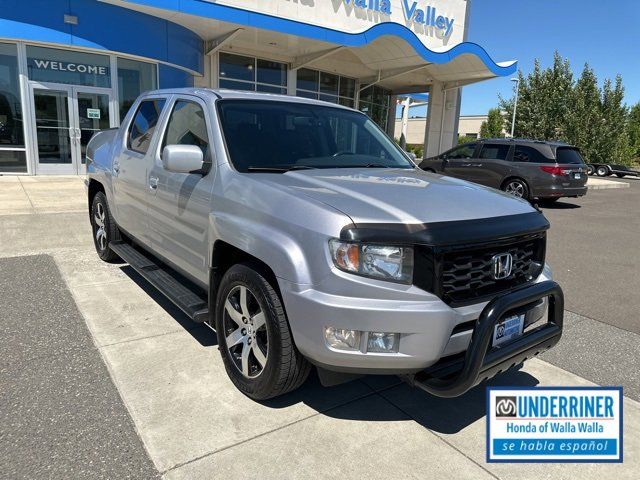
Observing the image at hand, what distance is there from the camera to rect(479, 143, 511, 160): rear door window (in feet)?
44.4

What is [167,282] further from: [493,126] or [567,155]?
[493,126]

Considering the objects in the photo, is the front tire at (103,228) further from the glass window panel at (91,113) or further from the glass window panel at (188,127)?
the glass window panel at (91,113)

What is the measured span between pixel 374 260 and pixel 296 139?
162cm

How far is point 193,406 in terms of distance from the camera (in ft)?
9.84

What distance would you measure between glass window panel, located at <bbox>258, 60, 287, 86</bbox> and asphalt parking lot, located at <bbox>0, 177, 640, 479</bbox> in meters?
15.1

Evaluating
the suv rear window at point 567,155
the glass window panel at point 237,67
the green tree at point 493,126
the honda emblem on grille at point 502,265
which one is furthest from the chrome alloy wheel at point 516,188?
the green tree at point 493,126

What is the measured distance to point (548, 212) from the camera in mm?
12594

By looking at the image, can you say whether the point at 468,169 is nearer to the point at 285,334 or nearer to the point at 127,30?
the point at 127,30

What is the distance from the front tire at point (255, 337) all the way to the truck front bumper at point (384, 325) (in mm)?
131

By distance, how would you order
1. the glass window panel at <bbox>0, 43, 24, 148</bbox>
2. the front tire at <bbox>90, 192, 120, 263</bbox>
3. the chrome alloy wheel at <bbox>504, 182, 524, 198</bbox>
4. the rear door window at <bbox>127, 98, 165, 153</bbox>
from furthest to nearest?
the glass window panel at <bbox>0, 43, 24, 148</bbox>, the chrome alloy wheel at <bbox>504, 182, 524, 198</bbox>, the front tire at <bbox>90, 192, 120, 263</bbox>, the rear door window at <bbox>127, 98, 165, 153</bbox>

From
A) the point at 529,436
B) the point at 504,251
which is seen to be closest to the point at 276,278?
the point at 504,251

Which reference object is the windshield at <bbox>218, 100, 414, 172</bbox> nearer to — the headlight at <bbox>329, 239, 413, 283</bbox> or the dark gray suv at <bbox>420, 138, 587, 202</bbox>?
the headlight at <bbox>329, 239, 413, 283</bbox>

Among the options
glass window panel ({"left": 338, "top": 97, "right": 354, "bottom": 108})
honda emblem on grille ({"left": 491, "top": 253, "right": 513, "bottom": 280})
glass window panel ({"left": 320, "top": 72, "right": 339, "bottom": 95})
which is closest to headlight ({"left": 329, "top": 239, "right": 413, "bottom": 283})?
honda emblem on grille ({"left": 491, "top": 253, "right": 513, "bottom": 280})

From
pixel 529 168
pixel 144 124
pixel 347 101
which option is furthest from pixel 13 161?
pixel 529 168
